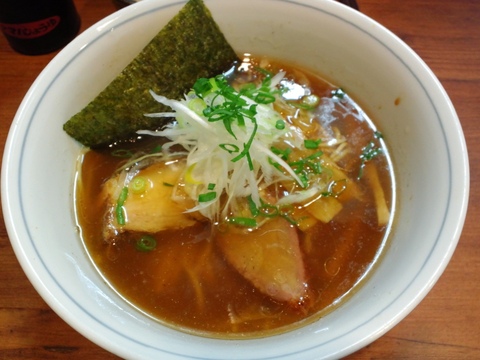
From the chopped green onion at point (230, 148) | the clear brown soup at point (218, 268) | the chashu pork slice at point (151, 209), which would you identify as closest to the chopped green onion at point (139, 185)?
the chashu pork slice at point (151, 209)

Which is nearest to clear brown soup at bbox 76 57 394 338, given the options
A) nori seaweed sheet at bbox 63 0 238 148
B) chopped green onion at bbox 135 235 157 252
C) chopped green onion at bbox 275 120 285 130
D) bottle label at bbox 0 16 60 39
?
chopped green onion at bbox 135 235 157 252

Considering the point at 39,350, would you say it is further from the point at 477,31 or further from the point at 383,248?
the point at 477,31

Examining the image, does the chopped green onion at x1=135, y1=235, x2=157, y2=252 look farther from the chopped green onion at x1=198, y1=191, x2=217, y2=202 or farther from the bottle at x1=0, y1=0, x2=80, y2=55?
the bottle at x1=0, y1=0, x2=80, y2=55

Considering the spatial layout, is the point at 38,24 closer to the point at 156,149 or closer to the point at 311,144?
the point at 156,149

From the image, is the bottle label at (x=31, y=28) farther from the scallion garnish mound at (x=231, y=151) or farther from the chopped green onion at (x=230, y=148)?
the chopped green onion at (x=230, y=148)

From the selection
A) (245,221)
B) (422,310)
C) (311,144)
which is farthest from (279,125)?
(422,310)
